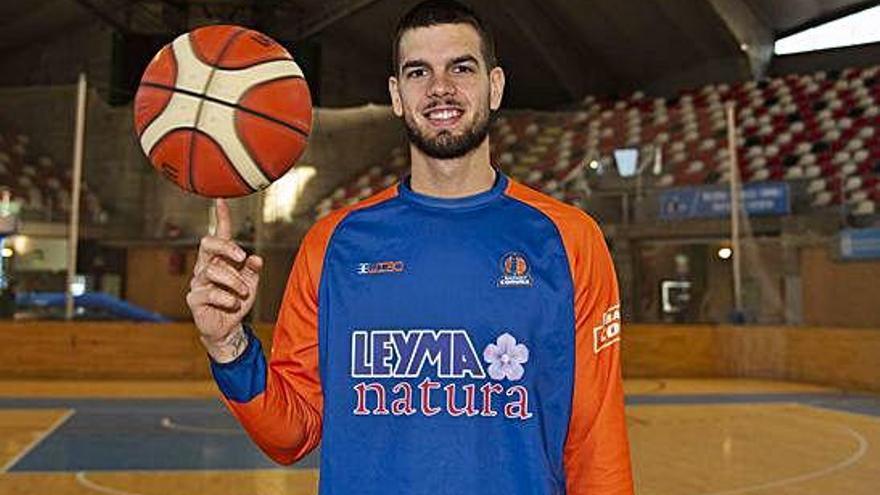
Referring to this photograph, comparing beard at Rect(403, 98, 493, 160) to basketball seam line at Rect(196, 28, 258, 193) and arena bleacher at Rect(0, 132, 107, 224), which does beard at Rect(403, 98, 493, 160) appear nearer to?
basketball seam line at Rect(196, 28, 258, 193)

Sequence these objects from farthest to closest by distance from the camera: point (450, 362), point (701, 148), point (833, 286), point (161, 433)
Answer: point (701, 148)
point (833, 286)
point (161, 433)
point (450, 362)

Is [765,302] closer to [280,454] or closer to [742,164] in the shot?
[742,164]

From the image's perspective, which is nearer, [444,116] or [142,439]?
[444,116]

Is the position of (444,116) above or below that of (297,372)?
above

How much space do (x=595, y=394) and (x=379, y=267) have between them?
61 cm

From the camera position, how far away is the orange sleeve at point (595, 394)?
206 centimetres

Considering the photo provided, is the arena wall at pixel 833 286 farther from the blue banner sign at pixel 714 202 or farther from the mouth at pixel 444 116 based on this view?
the mouth at pixel 444 116

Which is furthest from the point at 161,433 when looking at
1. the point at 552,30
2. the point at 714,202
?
the point at 552,30

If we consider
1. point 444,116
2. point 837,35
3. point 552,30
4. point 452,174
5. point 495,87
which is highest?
point 552,30

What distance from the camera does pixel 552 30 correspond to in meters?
24.2

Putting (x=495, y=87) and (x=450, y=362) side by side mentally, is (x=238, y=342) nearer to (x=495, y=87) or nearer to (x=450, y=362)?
(x=450, y=362)

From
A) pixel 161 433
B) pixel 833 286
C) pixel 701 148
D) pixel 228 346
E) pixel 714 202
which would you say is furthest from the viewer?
pixel 701 148

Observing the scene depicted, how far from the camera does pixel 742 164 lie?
47.4 ft

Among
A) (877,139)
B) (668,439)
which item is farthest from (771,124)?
(668,439)
